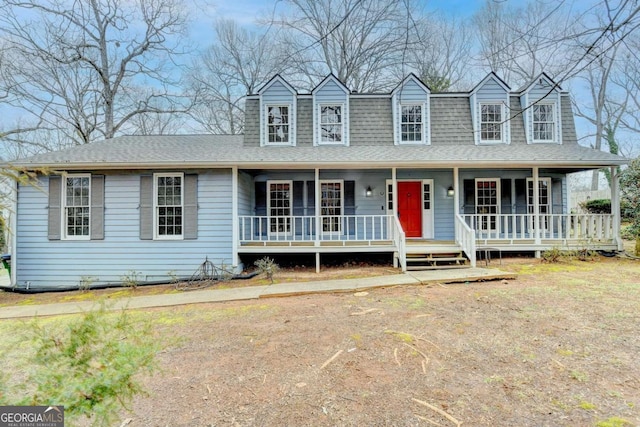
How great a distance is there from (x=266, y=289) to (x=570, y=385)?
17.3 ft

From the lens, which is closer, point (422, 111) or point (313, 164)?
point (313, 164)

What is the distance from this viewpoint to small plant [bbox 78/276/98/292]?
8259 mm

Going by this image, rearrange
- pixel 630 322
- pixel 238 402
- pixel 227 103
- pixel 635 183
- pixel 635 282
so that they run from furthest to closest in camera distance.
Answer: pixel 227 103
pixel 635 183
pixel 635 282
pixel 630 322
pixel 238 402

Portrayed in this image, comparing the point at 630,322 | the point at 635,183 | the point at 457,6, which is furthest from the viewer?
the point at 635,183

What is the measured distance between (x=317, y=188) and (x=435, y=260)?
12.3 feet

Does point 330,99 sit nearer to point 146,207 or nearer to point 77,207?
point 146,207

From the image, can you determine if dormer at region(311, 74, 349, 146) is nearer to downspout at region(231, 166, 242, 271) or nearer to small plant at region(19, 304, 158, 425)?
downspout at region(231, 166, 242, 271)

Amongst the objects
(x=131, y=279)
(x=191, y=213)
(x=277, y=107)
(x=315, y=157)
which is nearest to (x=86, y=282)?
(x=131, y=279)

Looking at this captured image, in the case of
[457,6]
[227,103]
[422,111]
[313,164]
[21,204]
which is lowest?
[21,204]

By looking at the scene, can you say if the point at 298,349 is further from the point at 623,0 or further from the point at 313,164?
the point at 313,164

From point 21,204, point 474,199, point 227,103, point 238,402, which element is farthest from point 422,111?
point 227,103

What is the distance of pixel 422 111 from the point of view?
35.2 feet

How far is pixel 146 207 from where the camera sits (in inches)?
343

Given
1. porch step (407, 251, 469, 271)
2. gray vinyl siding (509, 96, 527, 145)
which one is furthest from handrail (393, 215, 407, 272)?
gray vinyl siding (509, 96, 527, 145)
